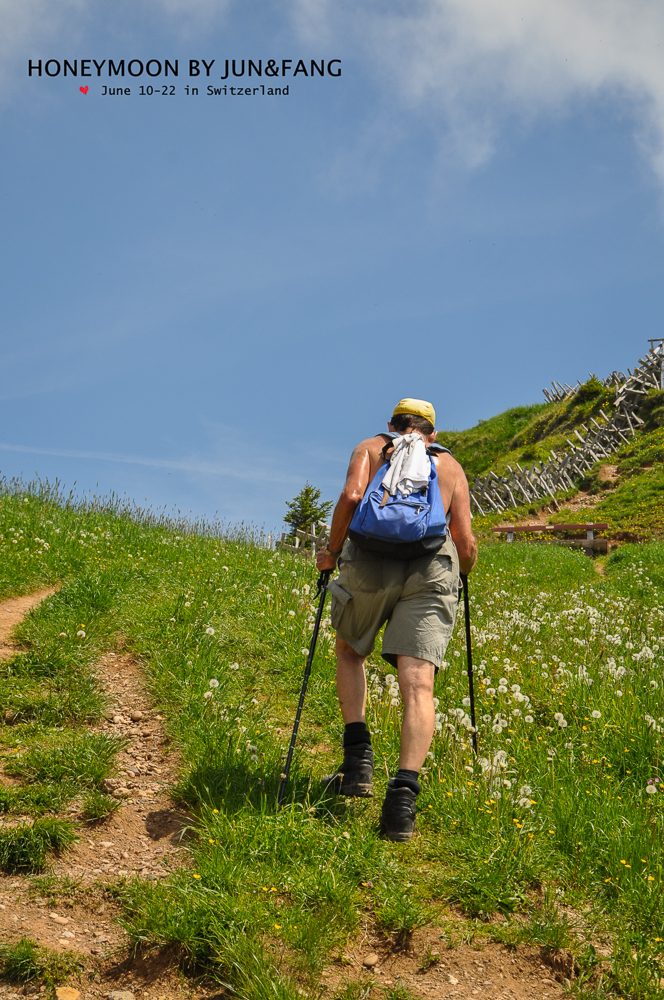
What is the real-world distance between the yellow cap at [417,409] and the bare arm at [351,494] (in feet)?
1.24

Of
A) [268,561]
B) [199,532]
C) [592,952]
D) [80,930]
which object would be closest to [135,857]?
[80,930]

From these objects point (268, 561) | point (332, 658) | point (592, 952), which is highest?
point (268, 561)

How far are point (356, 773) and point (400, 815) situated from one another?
517 mm

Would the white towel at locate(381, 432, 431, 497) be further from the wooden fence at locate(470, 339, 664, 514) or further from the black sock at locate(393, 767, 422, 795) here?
the wooden fence at locate(470, 339, 664, 514)

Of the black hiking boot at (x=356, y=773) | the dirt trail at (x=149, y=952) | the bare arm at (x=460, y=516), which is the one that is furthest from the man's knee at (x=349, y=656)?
the dirt trail at (x=149, y=952)

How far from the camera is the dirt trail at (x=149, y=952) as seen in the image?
313 cm

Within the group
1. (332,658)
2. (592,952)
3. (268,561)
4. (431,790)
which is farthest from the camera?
(268,561)

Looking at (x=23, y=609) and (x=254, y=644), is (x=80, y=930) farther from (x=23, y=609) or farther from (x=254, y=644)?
(x=23, y=609)

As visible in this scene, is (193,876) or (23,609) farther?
→ (23,609)

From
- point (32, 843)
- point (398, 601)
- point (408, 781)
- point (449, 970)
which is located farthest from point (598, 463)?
point (32, 843)

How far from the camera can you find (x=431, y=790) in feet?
14.8

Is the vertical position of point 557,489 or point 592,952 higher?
point 557,489

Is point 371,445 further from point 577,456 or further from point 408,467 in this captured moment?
point 577,456

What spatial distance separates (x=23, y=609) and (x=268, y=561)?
4.37 metres
